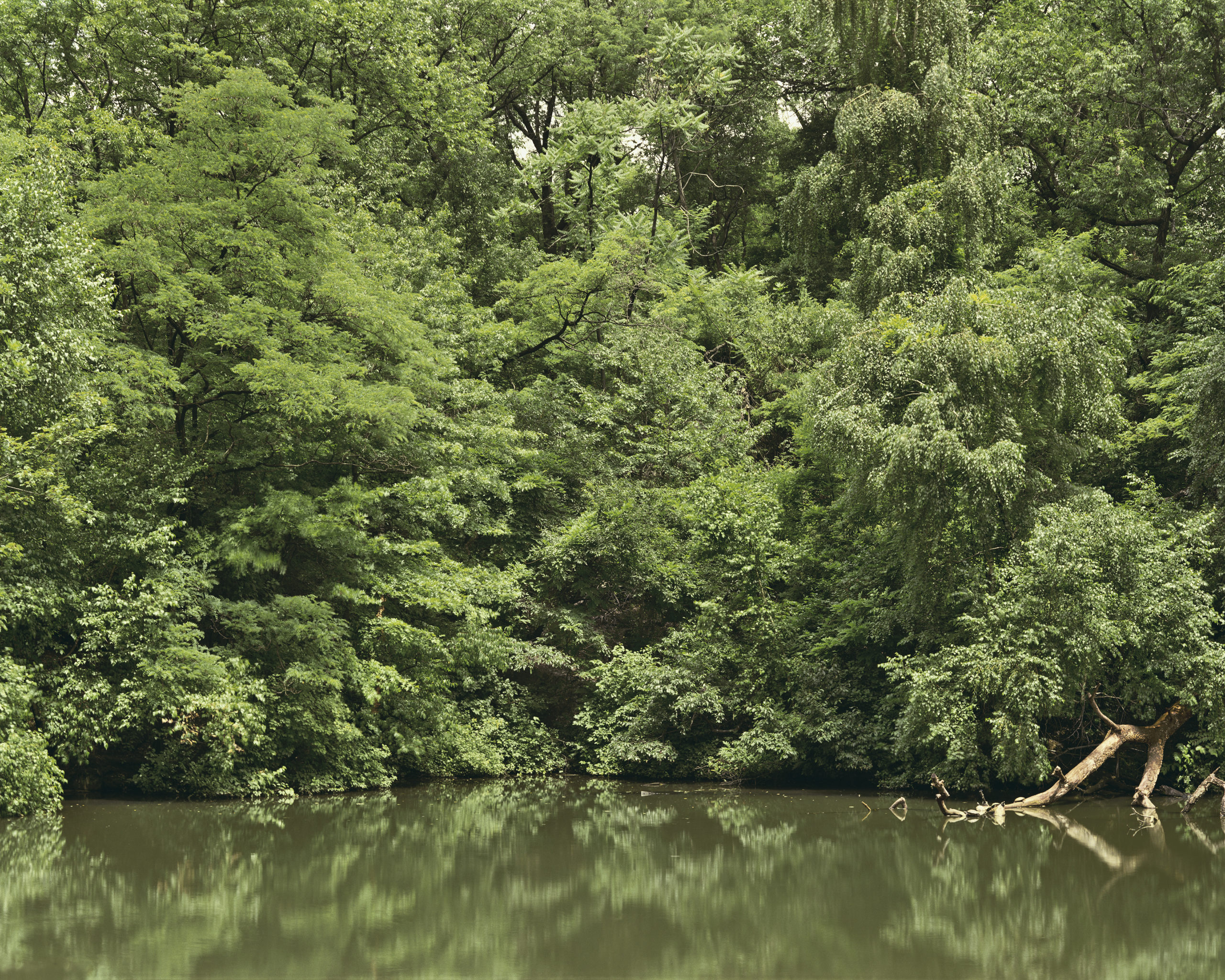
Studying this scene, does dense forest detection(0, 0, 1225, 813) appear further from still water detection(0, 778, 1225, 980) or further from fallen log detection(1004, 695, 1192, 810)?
still water detection(0, 778, 1225, 980)

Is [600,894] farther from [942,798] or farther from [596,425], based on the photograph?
[596,425]

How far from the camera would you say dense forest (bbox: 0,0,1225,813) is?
1459 centimetres

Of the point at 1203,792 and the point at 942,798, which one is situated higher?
the point at 1203,792

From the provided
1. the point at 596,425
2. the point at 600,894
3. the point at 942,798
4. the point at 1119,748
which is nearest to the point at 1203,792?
the point at 1119,748

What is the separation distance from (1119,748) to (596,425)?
37.9 ft

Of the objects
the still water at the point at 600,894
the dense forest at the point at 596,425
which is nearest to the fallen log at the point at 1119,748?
A: the dense forest at the point at 596,425

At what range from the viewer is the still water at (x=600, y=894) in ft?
22.3

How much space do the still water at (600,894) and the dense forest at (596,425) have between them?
2.01m

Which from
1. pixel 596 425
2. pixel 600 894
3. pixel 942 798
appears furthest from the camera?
pixel 596 425

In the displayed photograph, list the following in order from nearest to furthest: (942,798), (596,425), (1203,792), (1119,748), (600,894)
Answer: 1. (600,894)
2. (1203,792)
3. (942,798)
4. (1119,748)
5. (596,425)

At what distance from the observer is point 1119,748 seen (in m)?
15.8

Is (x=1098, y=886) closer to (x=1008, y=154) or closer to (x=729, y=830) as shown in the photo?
(x=729, y=830)

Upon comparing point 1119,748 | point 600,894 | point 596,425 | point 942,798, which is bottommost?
point 942,798

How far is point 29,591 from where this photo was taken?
13445 mm
